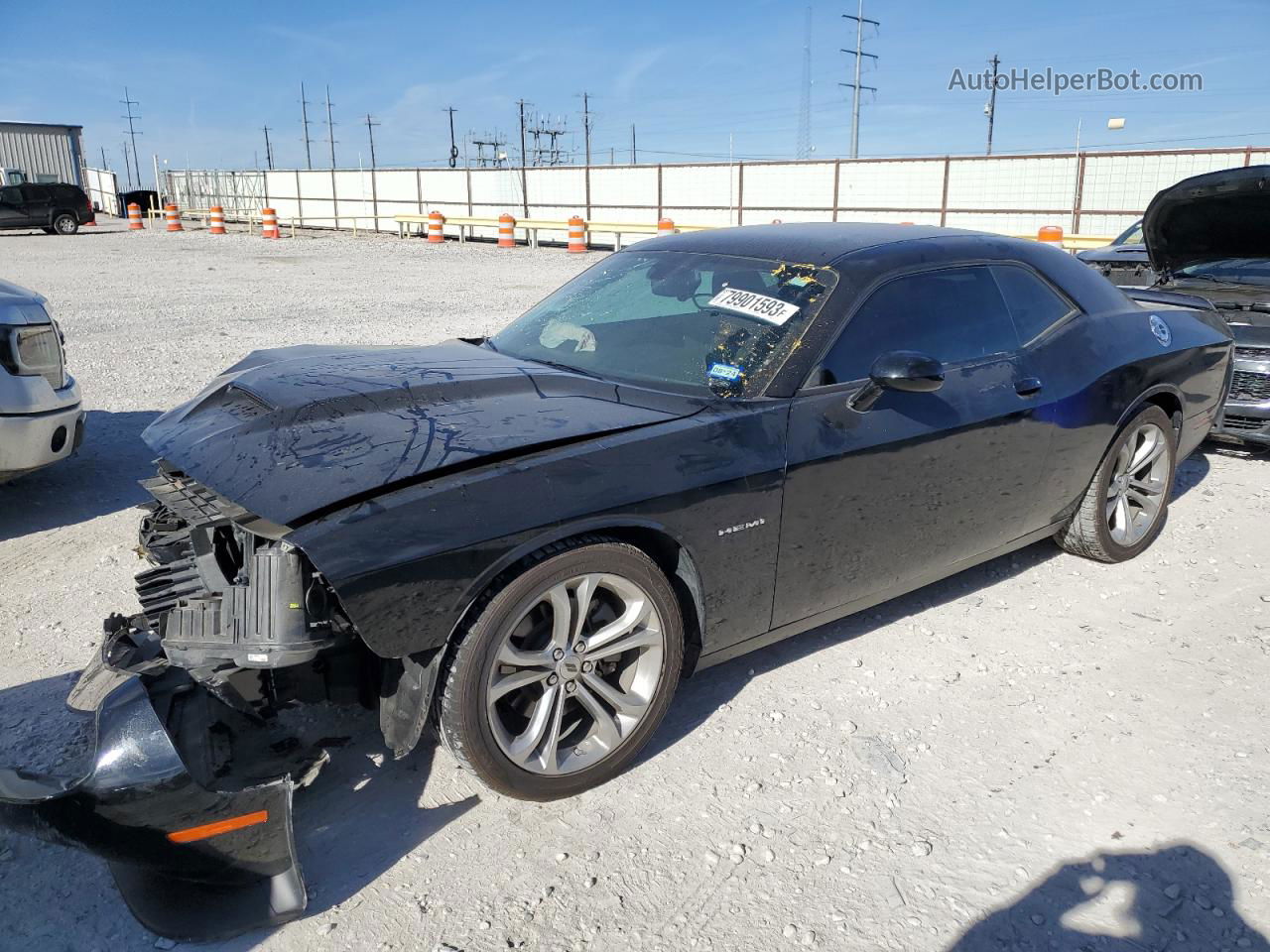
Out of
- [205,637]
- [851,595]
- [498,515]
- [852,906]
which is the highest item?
[498,515]

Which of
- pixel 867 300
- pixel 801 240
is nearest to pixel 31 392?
pixel 801 240

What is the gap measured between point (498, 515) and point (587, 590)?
372mm

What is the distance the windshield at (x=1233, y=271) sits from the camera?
6.77 meters

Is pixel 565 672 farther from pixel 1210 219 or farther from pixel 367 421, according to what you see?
pixel 1210 219

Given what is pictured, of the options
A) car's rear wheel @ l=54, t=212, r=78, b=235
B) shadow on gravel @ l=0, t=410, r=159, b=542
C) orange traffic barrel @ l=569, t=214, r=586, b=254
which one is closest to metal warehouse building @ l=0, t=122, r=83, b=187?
car's rear wheel @ l=54, t=212, r=78, b=235

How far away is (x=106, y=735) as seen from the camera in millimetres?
2279

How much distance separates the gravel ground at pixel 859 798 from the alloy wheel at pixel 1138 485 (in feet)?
0.69

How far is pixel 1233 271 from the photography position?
7.00 metres

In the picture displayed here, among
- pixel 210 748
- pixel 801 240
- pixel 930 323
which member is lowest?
pixel 210 748

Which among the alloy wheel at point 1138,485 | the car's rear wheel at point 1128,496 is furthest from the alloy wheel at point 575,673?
the alloy wheel at point 1138,485

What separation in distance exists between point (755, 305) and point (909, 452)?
76cm

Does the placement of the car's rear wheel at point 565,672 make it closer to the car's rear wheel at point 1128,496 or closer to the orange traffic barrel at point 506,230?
the car's rear wheel at point 1128,496

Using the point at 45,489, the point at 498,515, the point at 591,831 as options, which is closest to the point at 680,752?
the point at 591,831

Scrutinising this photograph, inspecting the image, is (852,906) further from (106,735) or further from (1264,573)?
(1264,573)
